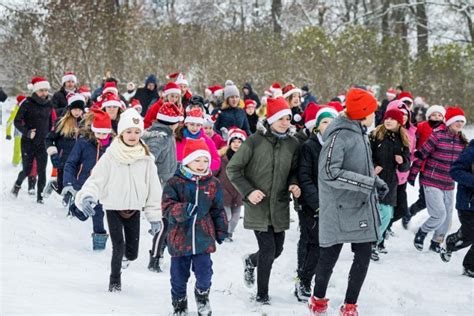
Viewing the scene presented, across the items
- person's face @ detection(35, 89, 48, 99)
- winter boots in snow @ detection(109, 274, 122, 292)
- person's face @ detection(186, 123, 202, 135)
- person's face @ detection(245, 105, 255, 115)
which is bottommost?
winter boots in snow @ detection(109, 274, 122, 292)

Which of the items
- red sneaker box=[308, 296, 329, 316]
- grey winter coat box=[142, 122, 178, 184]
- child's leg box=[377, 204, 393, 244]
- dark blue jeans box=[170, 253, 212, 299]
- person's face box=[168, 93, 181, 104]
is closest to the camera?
dark blue jeans box=[170, 253, 212, 299]

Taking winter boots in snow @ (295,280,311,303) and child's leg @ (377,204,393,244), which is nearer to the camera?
winter boots in snow @ (295,280,311,303)

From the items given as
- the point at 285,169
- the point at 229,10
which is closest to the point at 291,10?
the point at 229,10

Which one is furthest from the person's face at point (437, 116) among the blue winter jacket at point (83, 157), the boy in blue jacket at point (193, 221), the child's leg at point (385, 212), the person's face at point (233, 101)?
the boy in blue jacket at point (193, 221)

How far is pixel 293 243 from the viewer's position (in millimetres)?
9211

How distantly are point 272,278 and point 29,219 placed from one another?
13.0 ft

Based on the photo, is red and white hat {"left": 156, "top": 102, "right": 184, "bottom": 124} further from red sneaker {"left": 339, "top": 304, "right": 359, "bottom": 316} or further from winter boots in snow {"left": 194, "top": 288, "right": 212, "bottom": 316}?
red sneaker {"left": 339, "top": 304, "right": 359, "bottom": 316}

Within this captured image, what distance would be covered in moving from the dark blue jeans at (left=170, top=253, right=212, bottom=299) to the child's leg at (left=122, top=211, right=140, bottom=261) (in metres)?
0.96

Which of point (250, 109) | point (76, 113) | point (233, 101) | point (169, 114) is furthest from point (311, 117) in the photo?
point (250, 109)

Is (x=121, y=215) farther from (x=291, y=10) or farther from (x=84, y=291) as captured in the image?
(x=291, y=10)

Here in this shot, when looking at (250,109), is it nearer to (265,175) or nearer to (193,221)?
(265,175)

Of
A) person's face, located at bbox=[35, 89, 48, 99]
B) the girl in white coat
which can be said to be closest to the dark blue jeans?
the girl in white coat

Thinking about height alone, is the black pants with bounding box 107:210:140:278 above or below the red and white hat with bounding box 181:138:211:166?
below

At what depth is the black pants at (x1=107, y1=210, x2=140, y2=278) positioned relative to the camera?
239 inches
